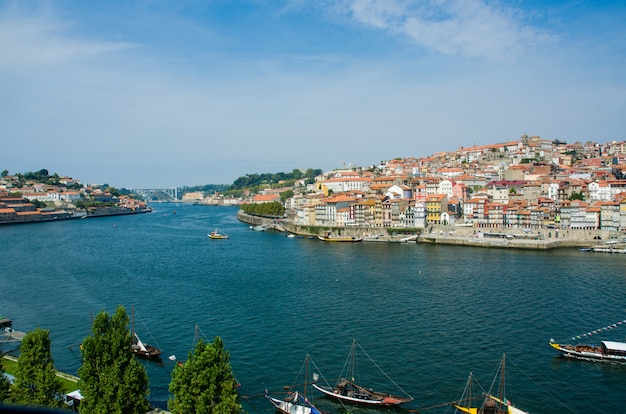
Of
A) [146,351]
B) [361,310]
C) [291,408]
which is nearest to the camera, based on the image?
[291,408]

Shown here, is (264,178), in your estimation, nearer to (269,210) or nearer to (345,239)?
(269,210)

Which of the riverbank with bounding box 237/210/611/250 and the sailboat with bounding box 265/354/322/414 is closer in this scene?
the sailboat with bounding box 265/354/322/414

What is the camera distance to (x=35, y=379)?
876 cm

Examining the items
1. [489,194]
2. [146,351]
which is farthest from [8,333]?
[489,194]

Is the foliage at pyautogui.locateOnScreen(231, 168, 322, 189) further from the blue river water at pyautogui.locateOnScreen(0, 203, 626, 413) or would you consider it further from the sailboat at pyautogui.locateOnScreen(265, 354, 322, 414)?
the sailboat at pyautogui.locateOnScreen(265, 354, 322, 414)

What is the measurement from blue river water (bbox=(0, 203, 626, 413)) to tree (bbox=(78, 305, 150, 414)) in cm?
221

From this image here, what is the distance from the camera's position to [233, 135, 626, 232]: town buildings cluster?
36.8 meters

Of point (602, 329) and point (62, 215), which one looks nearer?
→ point (602, 329)

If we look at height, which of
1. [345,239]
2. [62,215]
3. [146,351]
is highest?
[62,215]

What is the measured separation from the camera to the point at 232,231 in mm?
49719

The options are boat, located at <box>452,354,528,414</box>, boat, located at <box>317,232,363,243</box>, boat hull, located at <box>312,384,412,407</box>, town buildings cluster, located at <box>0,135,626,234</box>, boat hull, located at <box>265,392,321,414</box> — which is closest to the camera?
boat, located at <box>452,354,528,414</box>

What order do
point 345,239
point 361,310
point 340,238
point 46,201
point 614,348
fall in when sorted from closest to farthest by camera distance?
point 614,348, point 361,310, point 345,239, point 340,238, point 46,201

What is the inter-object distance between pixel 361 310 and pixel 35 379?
1127cm

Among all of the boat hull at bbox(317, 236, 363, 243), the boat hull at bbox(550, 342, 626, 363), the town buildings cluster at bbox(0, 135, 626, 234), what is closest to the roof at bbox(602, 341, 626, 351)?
the boat hull at bbox(550, 342, 626, 363)
